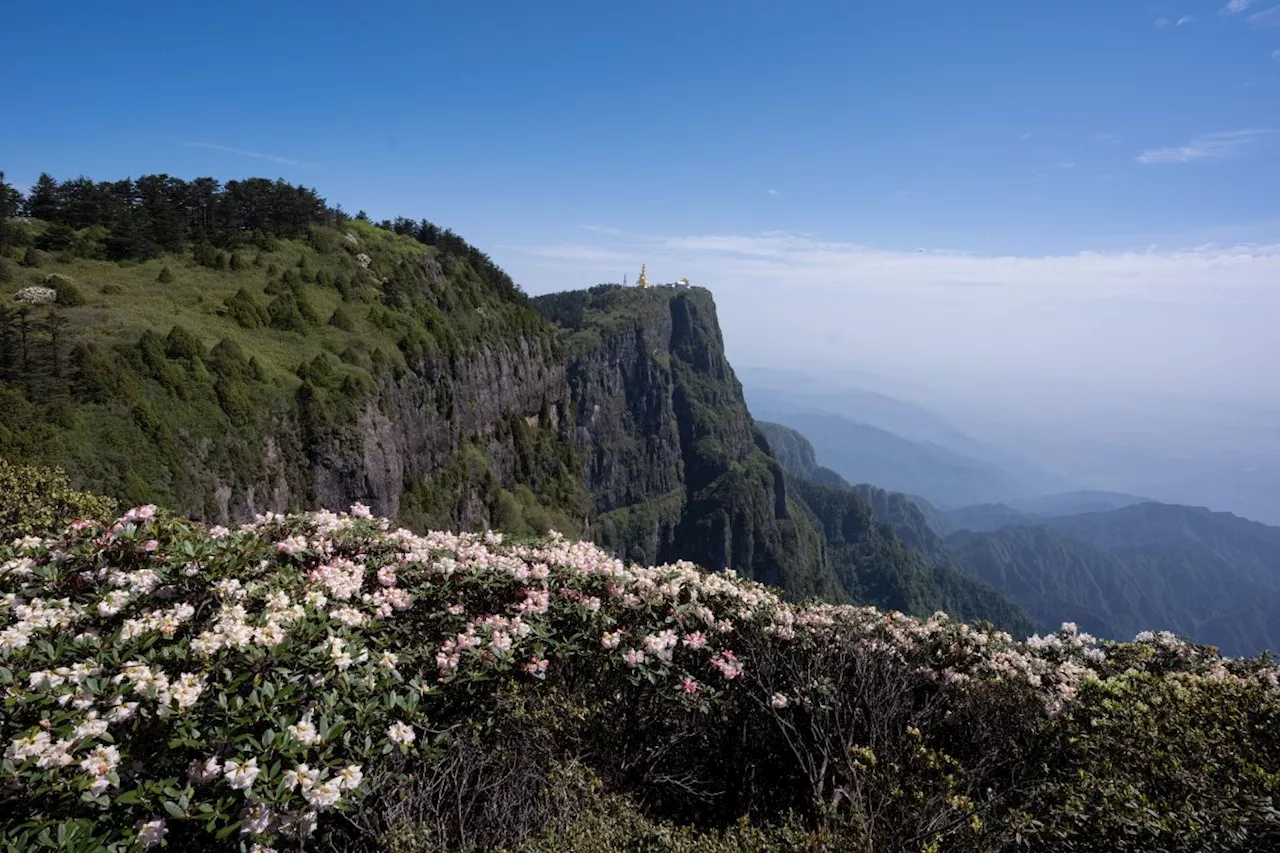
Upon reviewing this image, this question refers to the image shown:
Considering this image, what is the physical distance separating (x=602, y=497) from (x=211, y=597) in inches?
6778

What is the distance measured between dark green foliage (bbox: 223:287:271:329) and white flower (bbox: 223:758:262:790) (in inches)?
1733

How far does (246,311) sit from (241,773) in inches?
1771

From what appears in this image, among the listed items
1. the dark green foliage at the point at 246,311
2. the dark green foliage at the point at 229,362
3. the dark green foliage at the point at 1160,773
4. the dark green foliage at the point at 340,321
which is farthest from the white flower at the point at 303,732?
the dark green foliage at the point at 340,321

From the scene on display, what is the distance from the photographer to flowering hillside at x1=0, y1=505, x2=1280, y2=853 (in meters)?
4.59

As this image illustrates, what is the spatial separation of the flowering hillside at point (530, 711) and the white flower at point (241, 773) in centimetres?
2

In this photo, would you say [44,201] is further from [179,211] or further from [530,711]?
[530,711]

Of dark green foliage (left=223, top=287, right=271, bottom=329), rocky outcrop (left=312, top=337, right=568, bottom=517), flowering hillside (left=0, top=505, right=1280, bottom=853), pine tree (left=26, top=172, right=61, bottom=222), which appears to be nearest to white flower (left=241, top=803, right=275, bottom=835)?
flowering hillside (left=0, top=505, right=1280, bottom=853)

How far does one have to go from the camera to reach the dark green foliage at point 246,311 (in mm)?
41188

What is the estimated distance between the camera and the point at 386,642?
649 cm

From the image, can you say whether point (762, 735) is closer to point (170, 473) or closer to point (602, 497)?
point (170, 473)

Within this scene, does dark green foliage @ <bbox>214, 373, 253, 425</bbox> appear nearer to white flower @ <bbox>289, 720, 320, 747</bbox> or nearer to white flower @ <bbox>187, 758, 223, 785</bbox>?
white flower @ <bbox>187, 758, 223, 785</bbox>

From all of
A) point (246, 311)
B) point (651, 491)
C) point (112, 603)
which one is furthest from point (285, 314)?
point (651, 491)

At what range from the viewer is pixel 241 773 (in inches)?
173

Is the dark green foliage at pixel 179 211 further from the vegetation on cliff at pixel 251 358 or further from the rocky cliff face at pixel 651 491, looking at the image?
the rocky cliff face at pixel 651 491
